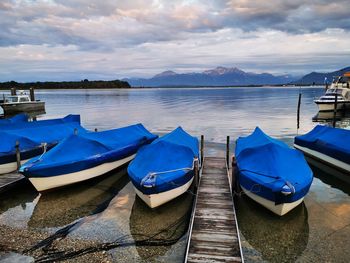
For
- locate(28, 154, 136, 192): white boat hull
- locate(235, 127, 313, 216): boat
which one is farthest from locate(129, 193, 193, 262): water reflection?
locate(28, 154, 136, 192): white boat hull

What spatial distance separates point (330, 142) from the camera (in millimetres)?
19078

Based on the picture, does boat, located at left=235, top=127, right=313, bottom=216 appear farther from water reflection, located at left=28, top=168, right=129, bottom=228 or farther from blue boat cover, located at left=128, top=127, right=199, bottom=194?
water reflection, located at left=28, top=168, right=129, bottom=228

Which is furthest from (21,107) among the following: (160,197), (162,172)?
(160,197)

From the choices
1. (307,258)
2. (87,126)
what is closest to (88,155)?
(307,258)

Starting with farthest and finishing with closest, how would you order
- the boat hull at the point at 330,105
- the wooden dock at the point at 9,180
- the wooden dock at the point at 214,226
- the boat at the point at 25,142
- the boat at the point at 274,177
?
1. the boat hull at the point at 330,105
2. the boat at the point at 25,142
3. the wooden dock at the point at 9,180
4. the boat at the point at 274,177
5. the wooden dock at the point at 214,226

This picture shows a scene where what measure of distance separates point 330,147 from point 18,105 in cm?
5342

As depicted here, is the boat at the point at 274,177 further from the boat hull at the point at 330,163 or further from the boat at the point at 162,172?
the boat hull at the point at 330,163

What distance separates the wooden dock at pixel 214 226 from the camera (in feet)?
29.0

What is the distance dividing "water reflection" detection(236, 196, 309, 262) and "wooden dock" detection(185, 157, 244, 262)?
91 cm

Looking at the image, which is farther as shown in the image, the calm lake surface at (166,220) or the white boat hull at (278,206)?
the white boat hull at (278,206)

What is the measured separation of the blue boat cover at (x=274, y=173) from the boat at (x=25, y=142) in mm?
11978

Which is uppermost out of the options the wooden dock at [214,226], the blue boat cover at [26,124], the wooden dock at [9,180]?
the blue boat cover at [26,124]

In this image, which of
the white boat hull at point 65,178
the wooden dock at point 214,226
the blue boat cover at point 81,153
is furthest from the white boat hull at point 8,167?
the wooden dock at point 214,226

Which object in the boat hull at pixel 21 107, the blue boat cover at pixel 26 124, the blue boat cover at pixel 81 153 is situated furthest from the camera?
the boat hull at pixel 21 107
